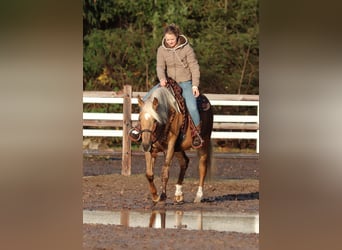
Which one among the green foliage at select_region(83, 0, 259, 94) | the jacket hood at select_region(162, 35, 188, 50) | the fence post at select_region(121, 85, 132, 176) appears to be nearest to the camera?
the jacket hood at select_region(162, 35, 188, 50)

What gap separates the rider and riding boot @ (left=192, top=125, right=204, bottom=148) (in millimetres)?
222

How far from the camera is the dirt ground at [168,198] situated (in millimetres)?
5738

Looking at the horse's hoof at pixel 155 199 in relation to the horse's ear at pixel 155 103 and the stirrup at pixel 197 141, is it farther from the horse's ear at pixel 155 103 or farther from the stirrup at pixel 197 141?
the horse's ear at pixel 155 103

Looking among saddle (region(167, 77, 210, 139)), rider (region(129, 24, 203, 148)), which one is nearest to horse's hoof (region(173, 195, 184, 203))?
saddle (region(167, 77, 210, 139))

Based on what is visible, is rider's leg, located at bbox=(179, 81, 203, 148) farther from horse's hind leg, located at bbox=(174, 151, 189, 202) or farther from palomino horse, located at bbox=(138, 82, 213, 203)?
horse's hind leg, located at bbox=(174, 151, 189, 202)

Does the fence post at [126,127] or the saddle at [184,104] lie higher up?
the saddle at [184,104]

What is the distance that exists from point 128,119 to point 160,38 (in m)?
1.92

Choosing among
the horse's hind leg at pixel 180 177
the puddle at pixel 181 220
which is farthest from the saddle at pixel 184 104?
the puddle at pixel 181 220

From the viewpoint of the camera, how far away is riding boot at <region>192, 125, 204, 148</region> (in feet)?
25.8

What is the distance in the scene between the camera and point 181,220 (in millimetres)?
7152

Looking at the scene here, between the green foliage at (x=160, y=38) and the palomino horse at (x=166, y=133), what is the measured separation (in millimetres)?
3849
